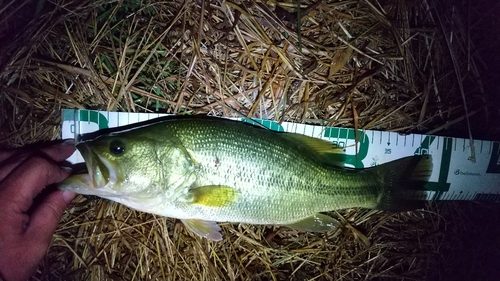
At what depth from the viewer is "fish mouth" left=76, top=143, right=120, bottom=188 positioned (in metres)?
2.05

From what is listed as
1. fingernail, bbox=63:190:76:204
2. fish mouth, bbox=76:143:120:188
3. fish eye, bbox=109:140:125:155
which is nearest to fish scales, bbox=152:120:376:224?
Result: fish eye, bbox=109:140:125:155

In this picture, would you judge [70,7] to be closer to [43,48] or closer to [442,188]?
[43,48]

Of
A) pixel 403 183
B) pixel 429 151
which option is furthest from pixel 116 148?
pixel 429 151

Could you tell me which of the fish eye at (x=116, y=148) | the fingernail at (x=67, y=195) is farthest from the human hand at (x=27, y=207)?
the fish eye at (x=116, y=148)

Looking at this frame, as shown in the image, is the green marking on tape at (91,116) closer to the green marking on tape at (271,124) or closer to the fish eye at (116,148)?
the fish eye at (116,148)

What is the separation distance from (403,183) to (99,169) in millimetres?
2178

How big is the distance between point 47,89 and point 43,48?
31cm

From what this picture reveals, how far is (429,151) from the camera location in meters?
2.87

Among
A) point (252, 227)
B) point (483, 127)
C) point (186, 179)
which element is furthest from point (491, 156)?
point (186, 179)

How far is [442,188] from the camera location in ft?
9.57

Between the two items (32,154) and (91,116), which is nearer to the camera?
(32,154)

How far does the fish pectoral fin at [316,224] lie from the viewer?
2525 millimetres

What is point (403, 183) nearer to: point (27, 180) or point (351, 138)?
point (351, 138)

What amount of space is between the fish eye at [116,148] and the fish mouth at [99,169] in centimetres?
6
